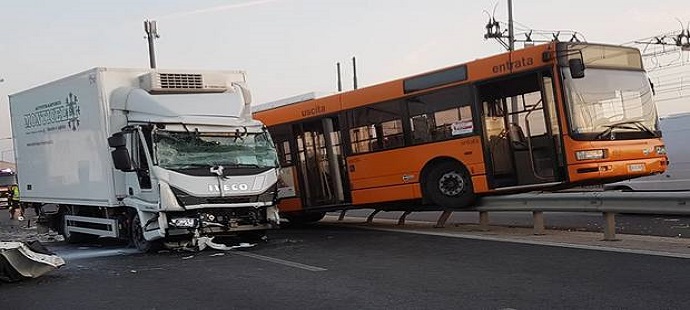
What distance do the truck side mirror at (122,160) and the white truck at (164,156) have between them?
0.02 m

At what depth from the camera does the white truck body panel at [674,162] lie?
15211mm

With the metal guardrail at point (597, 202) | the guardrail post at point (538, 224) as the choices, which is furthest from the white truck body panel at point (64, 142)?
the guardrail post at point (538, 224)

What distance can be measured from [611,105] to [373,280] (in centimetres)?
615

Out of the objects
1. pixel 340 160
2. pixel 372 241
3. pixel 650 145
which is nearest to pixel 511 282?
pixel 372 241

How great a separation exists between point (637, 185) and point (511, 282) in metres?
9.50

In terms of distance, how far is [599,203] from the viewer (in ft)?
35.9

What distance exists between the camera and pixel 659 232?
1233cm

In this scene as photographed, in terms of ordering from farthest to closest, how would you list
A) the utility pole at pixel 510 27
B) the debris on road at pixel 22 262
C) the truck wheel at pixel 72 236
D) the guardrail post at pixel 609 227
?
the utility pole at pixel 510 27
the truck wheel at pixel 72 236
the guardrail post at pixel 609 227
the debris on road at pixel 22 262

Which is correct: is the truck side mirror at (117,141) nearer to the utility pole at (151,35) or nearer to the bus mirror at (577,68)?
the bus mirror at (577,68)

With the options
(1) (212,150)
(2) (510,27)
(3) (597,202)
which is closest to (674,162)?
(3) (597,202)

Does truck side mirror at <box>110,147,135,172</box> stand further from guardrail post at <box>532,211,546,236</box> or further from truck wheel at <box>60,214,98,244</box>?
guardrail post at <box>532,211,546,236</box>

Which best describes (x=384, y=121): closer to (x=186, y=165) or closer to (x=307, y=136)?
(x=307, y=136)

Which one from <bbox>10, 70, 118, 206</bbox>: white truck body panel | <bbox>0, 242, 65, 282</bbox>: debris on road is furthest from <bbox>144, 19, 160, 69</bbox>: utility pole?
<bbox>0, 242, 65, 282</bbox>: debris on road

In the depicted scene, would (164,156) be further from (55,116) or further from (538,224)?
(538,224)
